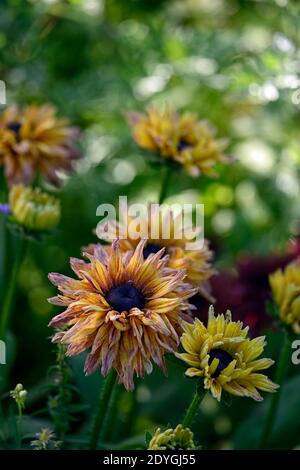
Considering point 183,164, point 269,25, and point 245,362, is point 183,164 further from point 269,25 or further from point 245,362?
point 269,25


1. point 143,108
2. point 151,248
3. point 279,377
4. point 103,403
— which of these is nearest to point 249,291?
point 279,377

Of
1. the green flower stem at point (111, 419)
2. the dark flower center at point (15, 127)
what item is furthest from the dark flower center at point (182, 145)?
the green flower stem at point (111, 419)

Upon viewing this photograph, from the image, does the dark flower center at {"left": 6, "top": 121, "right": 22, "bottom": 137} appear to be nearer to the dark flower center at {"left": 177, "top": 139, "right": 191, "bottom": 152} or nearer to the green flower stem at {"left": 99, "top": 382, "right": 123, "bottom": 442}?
the dark flower center at {"left": 177, "top": 139, "right": 191, "bottom": 152}

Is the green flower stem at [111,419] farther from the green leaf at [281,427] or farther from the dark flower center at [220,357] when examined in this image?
the dark flower center at [220,357]

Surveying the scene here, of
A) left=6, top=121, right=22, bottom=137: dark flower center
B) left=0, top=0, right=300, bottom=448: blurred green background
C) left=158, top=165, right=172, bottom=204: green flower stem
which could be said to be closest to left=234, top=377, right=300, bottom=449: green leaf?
left=0, top=0, right=300, bottom=448: blurred green background
